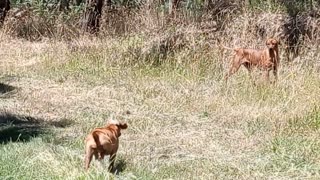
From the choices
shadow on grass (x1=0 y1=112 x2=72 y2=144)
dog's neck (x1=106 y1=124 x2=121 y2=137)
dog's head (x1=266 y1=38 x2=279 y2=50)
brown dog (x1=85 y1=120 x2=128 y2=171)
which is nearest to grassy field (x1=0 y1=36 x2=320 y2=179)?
shadow on grass (x1=0 y1=112 x2=72 y2=144)

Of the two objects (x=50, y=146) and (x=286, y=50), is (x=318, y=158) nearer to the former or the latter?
(x=50, y=146)

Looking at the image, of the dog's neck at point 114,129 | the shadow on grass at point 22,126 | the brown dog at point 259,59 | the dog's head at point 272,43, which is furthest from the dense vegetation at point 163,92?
the dog's head at point 272,43

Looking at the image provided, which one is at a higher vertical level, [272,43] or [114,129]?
[114,129]

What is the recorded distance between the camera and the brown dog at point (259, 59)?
32.2 ft

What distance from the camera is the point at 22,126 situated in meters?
7.60

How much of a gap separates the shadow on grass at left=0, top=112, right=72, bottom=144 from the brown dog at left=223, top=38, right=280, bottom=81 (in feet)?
10.2

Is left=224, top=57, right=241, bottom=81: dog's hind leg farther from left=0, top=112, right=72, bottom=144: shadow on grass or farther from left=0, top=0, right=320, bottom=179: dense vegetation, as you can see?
left=0, top=112, right=72, bottom=144: shadow on grass

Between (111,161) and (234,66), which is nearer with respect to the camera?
(111,161)

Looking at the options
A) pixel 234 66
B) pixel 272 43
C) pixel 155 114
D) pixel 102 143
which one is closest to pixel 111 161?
pixel 102 143

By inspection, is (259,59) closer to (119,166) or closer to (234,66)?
(234,66)

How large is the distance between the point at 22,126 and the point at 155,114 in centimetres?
171

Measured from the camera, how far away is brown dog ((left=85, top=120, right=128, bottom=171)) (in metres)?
5.55

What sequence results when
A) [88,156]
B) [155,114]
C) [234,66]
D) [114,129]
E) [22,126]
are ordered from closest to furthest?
[88,156] → [114,129] → [22,126] → [155,114] → [234,66]

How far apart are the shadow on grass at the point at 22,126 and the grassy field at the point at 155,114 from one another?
12 mm
